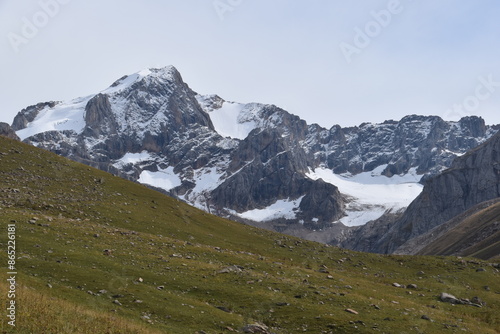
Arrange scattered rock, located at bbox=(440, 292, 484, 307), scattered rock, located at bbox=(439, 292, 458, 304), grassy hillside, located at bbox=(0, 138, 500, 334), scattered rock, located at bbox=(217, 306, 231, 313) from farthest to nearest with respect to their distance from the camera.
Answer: scattered rock, located at bbox=(439, 292, 458, 304) → scattered rock, located at bbox=(440, 292, 484, 307) → scattered rock, located at bbox=(217, 306, 231, 313) → grassy hillside, located at bbox=(0, 138, 500, 334)

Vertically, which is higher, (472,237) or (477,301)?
(472,237)

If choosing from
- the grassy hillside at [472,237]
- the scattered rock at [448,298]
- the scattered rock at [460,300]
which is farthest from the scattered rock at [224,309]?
the grassy hillside at [472,237]

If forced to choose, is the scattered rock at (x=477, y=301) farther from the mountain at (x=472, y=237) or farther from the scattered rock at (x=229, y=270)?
the mountain at (x=472, y=237)

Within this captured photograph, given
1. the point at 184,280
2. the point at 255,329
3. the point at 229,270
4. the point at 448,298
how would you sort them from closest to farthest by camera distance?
the point at 255,329 → the point at 184,280 → the point at 229,270 → the point at 448,298

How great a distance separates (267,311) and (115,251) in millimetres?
15202

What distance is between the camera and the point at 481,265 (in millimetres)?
60406

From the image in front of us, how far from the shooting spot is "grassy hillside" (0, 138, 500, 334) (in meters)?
27.6

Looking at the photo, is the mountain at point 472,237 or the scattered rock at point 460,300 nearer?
the scattered rock at point 460,300

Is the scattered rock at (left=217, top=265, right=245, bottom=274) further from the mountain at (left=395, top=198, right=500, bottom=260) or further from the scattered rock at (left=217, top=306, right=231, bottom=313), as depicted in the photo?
the mountain at (left=395, top=198, right=500, bottom=260)

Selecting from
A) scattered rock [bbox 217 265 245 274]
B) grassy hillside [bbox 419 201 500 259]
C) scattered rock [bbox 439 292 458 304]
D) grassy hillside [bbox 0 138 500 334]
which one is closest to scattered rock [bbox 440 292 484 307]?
scattered rock [bbox 439 292 458 304]

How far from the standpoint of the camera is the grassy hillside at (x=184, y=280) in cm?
2759

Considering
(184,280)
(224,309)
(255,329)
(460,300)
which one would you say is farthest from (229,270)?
(460,300)

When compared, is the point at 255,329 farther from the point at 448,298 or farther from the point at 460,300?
the point at 460,300

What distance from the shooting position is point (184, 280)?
3575 cm
